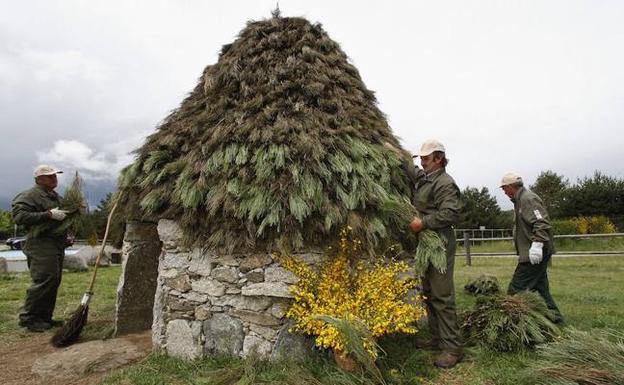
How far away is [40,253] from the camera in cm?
600

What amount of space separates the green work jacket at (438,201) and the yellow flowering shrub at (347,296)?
601 mm

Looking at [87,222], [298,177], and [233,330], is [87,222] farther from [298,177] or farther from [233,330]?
[298,177]

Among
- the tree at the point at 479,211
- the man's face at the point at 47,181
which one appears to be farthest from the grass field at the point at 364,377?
the tree at the point at 479,211

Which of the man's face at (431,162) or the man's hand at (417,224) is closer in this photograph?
the man's hand at (417,224)

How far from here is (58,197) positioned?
658cm

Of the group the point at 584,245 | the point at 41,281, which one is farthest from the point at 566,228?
the point at 41,281

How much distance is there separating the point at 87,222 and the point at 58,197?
568 mm

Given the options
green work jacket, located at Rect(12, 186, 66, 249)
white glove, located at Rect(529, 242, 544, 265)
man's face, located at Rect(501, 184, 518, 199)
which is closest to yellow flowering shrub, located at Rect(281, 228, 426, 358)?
white glove, located at Rect(529, 242, 544, 265)

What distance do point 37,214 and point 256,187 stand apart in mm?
3551

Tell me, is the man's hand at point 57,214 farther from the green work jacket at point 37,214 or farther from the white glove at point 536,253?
the white glove at point 536,253

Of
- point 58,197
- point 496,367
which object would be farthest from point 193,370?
point 58,197

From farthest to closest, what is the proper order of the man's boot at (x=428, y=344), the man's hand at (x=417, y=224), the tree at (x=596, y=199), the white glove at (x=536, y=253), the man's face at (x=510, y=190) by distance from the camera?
the tree at (x=596, y=199) < the man's face at (x=510, y=190) < the white glove at (x=536, y=253) < the man's boot at (x=428, y=344) < the man's hand at (x=417, y=224)

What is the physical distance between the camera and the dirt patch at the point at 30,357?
14.2 ft

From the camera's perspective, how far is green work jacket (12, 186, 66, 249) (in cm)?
586
